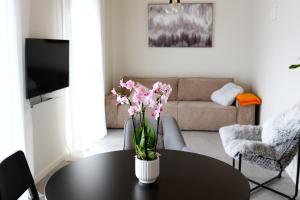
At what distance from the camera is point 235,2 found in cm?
591

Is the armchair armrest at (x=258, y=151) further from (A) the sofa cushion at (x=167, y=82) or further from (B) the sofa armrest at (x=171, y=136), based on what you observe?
(A) the sofa cushion at (x=167, y=82)

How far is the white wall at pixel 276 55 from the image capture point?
11.7ft

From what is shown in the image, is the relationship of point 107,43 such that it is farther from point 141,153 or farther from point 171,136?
point 141,153

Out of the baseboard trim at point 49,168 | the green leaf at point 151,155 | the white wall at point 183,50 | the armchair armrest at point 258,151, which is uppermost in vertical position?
the white wall at point 183,50

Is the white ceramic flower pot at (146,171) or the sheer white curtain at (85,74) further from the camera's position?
the sheer white curtain at (85,74)

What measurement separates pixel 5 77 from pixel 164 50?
3.83m

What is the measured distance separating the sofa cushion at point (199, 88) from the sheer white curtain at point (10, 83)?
3.51 metres

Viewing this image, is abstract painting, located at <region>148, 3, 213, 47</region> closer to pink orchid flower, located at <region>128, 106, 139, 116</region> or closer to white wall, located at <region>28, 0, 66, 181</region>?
white wall, located at <region>28, 0, 66, 181</region>

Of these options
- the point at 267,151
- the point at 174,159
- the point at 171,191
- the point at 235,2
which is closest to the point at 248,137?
the point at 267,151

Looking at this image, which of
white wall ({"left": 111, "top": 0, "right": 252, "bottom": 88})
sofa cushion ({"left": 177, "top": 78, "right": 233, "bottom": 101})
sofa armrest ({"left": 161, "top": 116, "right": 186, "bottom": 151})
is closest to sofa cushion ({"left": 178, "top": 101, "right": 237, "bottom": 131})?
sofa cushion ({"left": 177, "top": 78, "right": 233, "bottom": 101})

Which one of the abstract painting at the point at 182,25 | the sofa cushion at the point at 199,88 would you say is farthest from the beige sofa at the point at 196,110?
the abstract painting at the point at 182,25

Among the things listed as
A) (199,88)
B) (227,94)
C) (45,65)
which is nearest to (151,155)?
(45,65)

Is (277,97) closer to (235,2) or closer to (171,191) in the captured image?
(235,2)

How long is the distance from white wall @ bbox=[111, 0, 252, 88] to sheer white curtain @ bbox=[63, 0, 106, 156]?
1.24m
